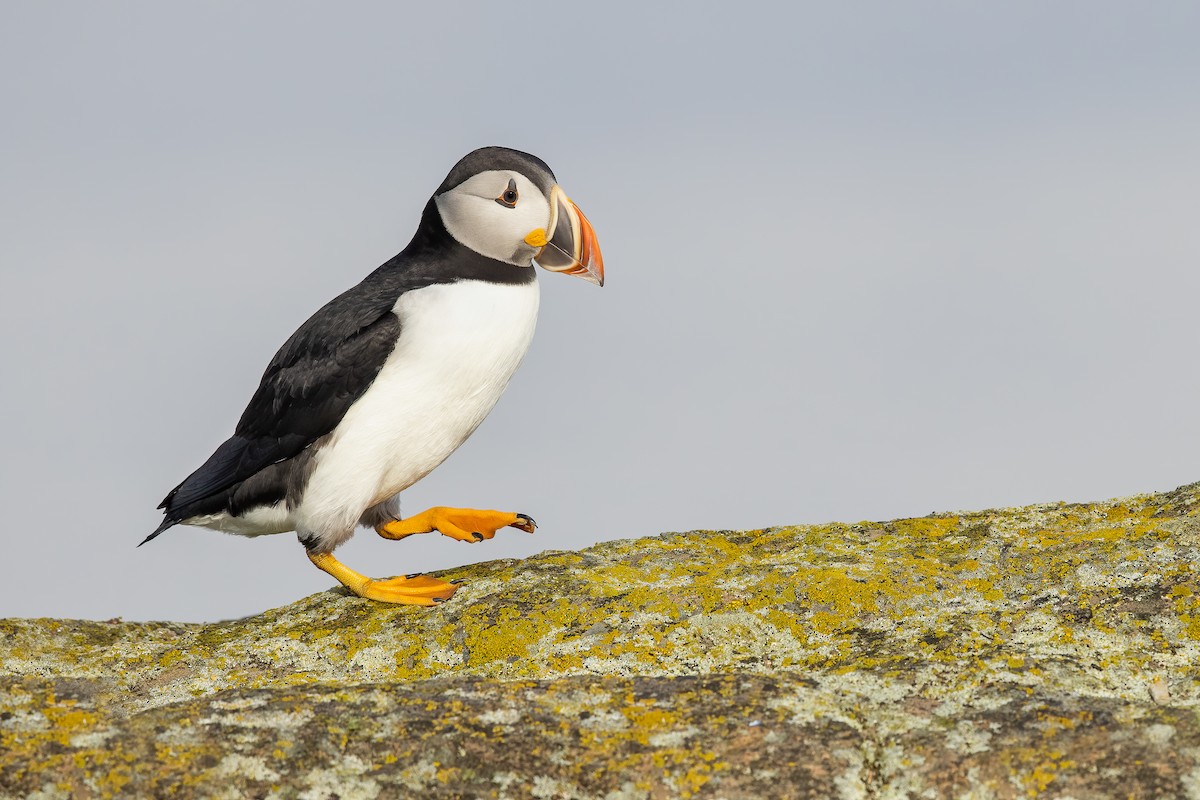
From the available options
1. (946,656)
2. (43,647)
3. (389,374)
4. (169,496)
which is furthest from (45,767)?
(169,496)

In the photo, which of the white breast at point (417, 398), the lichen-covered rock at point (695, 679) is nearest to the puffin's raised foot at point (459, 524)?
the white breast at point (417, 398)

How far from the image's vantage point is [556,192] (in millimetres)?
7148

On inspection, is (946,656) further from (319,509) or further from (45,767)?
(319,509)

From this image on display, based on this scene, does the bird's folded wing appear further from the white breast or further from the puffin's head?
the puffin's head

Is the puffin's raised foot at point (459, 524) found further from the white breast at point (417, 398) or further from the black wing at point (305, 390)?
the black wing at point (305, 390)

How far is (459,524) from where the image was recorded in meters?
7.53

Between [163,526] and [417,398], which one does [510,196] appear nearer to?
[417,398]

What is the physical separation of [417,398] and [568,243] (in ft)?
4.12

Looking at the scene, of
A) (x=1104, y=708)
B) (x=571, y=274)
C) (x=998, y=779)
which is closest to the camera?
(x=998, y=779)

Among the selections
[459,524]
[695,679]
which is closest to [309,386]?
[459,524]

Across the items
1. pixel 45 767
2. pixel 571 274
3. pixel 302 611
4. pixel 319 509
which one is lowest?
pixel 45 767

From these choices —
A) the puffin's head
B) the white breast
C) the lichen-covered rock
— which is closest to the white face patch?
the puffin's head

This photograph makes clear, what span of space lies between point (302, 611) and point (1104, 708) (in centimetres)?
395

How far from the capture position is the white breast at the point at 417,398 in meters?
6.81
